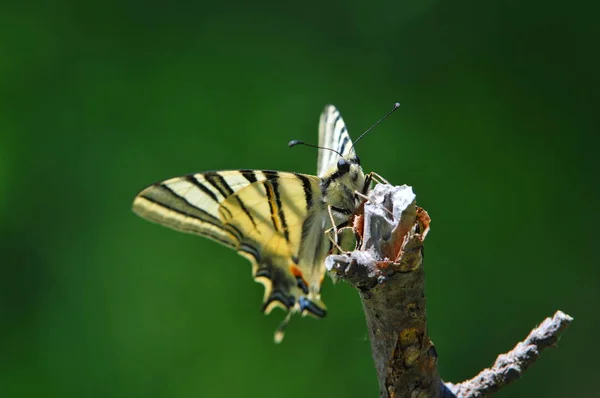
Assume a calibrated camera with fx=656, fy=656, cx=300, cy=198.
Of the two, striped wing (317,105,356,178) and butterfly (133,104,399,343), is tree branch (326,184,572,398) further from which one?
striped wing (317,105,356,178)

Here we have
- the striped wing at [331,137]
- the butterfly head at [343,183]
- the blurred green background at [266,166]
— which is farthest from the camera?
the blurred green background at [266,166]

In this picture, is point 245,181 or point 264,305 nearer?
point 245,181

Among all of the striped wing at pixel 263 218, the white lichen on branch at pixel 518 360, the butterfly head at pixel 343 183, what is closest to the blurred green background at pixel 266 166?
the striped wing at pixel 263 218

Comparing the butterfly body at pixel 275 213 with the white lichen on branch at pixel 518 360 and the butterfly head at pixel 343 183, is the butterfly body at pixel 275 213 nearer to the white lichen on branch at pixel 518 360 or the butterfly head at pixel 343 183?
the butterfly head at pixel 343 183

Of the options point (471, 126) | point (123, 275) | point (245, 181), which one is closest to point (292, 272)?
point (245, 181)

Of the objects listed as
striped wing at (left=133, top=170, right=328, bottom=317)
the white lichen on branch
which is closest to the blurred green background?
striped wing at (left=133, top=170, right=328, bottom=317)

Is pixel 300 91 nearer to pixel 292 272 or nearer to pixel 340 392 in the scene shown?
pixel 292 272
